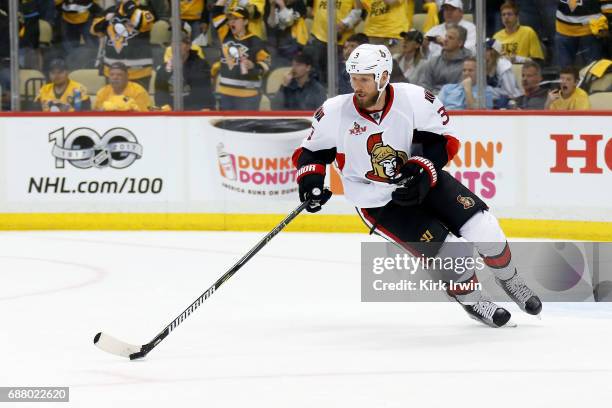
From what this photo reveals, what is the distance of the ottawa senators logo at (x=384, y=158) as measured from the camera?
502 centimetres

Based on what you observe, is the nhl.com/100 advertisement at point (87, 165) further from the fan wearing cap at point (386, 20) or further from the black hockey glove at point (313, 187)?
the black hockey glove at point (313, 187)

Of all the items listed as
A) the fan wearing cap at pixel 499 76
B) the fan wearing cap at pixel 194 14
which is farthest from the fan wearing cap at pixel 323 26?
the fan wearing cap at pixel 499 76

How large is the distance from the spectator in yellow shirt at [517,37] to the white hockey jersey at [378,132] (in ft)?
11.7

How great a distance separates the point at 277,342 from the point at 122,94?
4786mm

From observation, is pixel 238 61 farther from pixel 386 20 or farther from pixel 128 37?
pixel 386 20

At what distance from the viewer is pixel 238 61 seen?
30.3 ft

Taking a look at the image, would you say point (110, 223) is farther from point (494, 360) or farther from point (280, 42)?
point (494, 360)

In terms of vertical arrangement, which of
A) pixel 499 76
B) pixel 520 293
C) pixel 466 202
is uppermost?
pixel 499 76

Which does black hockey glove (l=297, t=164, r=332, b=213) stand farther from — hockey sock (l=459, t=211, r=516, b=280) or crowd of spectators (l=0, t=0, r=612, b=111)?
crowd of spectators (l=0, t=0, r=612, b=111)

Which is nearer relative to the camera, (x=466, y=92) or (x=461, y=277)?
(x=461, y=277)

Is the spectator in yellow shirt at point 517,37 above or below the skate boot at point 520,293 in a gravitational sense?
above

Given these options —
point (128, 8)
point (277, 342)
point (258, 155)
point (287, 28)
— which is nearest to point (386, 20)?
point (287, 28)

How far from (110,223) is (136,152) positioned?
1.81ft

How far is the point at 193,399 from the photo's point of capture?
3.90 m
